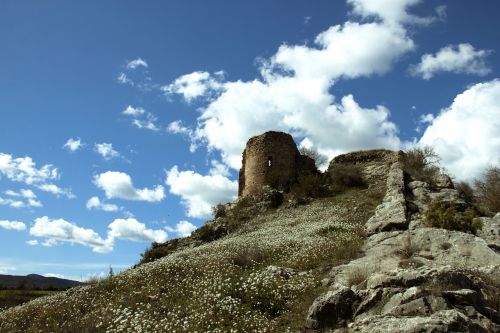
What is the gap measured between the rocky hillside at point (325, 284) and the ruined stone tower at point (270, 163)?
10.5m

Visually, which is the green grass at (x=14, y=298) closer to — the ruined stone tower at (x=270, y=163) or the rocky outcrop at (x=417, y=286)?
the rocky outcrop at (x=417, y=286)

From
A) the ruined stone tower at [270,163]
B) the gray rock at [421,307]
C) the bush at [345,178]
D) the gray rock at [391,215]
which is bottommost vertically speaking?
the gray rock at [421,307]

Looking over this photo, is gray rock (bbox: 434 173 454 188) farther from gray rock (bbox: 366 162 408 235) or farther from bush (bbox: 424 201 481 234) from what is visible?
bush (bbox: 424 201 481 234)

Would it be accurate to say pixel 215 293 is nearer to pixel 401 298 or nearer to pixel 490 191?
pixel 401 298

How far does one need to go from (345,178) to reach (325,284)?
64.7ft

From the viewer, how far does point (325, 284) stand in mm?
12117

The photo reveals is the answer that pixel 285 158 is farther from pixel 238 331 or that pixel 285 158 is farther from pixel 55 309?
pixel 238 331

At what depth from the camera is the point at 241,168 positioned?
3753 cm

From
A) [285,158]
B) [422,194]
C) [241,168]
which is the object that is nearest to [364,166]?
[285,158]

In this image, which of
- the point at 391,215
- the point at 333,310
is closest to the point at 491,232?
the point at 391,215

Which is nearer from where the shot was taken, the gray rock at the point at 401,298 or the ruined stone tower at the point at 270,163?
the gray rock at the point at 401,298

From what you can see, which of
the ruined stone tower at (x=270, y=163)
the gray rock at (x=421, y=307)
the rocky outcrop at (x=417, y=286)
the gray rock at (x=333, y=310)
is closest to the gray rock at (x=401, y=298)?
the rocky outcrop at (x=417, y=286)

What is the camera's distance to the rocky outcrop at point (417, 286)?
7.02m

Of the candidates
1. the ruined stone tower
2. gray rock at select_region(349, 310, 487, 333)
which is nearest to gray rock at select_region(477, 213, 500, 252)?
gray rock at select_region(349, 310, 487, 333)
